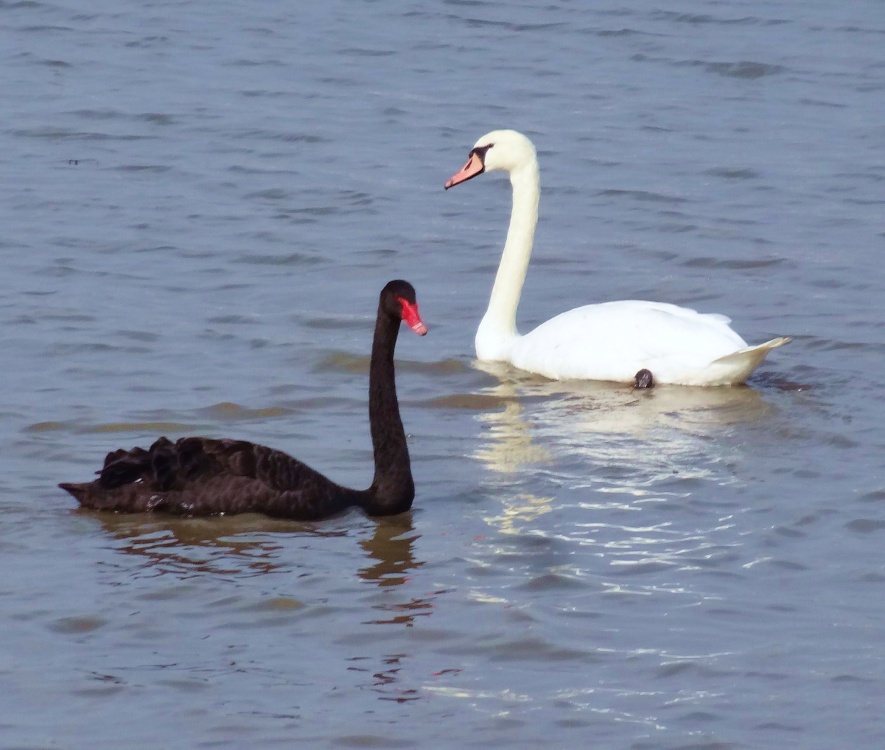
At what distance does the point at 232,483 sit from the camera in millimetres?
7547

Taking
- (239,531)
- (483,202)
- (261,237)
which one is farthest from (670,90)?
(239,531)

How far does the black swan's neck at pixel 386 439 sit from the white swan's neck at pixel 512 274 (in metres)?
2.74

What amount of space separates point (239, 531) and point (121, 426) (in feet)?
Answer: 5.16

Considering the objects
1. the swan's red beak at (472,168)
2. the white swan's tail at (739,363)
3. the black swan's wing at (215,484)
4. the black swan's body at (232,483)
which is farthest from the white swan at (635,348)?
the black swan's wing at (215,484)

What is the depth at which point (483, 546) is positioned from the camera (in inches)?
282

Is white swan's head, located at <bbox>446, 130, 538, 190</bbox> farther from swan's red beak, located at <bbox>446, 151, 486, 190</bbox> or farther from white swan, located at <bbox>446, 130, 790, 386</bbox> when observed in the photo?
white swan, located at <bbox>446, 130, 790, 386</bbox>

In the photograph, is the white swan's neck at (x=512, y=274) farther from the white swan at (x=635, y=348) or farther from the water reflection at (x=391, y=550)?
the water reflection at (x=391, y=550)

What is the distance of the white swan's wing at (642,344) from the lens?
973 cm

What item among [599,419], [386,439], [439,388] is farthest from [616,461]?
[439,388]

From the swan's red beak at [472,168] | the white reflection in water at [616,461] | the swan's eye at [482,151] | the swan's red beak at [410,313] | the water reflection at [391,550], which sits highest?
the swan's eye at [482,151]

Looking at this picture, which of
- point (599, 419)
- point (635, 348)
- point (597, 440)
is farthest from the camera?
point (635, 348)

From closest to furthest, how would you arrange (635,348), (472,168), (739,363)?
(739,363) → (635,348) → (472,168)

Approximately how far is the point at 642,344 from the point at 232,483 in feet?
10.1

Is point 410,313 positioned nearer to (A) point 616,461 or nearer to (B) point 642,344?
(A) point 616,461
